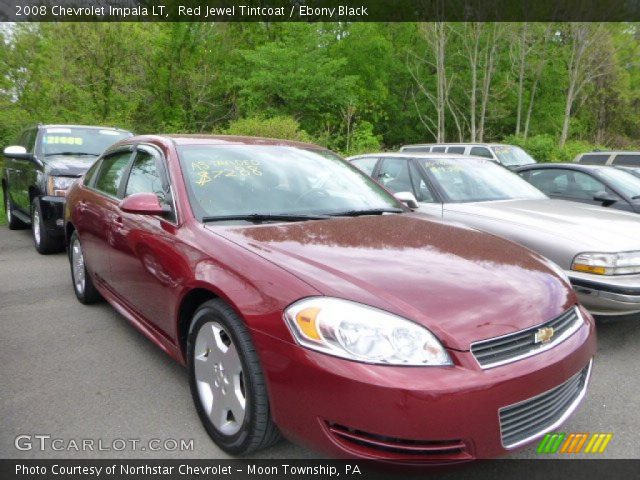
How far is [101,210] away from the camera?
3.95 m

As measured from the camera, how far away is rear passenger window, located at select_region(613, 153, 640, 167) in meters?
12.0

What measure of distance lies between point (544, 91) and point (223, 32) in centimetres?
2376

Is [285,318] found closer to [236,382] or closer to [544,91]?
[236,382]

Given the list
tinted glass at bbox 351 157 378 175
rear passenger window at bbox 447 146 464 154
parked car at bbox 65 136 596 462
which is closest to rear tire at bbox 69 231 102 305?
parked car at bbox 65 136 596 462

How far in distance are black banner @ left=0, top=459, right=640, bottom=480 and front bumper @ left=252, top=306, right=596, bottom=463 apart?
402mm

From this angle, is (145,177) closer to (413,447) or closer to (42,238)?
Result: (413,447)

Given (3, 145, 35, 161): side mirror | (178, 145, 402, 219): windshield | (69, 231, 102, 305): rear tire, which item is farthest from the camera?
(3, 145, 35, 161): side mirror

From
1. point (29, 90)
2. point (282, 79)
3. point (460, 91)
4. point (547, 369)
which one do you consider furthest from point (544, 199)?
point (460, 91)

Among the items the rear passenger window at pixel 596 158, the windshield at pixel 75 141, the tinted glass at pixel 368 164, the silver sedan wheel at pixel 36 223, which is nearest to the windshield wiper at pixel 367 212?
the tinted glass at pixel 368 164

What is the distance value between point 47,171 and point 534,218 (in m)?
5.62

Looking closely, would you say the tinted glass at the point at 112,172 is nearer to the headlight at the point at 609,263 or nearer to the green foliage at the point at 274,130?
the headlight at the point at 609,263

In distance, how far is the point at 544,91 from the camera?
122 feet

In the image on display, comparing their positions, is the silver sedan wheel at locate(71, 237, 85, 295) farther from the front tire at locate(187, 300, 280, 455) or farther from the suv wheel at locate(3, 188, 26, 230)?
the suv wheel at locate(3, 188, 26, 230)

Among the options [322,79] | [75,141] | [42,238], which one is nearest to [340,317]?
Answer: [42,238]
